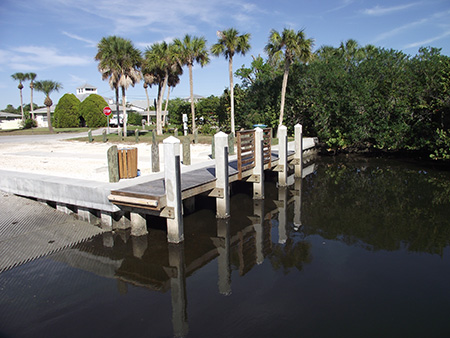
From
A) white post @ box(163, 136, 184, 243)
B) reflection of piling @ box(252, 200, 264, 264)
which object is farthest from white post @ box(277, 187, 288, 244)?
white post @ box(163, 136, 184, 243)

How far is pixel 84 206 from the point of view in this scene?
8953 millimetres

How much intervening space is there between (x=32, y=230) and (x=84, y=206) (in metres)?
1.28

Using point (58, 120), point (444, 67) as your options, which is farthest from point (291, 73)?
point (58, 120)

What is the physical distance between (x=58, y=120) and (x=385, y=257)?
2063 inches

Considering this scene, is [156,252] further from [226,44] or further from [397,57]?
[397,57]

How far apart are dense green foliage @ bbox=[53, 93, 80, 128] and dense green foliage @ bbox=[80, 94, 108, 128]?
0.96 meters

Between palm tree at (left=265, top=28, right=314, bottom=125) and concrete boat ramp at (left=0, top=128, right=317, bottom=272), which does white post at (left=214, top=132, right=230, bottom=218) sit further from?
palm tree at (left=265, top=28, right=314, bottom=125)

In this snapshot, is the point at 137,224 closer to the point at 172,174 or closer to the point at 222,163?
the point at 172,174

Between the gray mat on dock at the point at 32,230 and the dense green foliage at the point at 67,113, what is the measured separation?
4500cm

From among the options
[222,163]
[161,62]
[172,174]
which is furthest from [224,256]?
[161,62]

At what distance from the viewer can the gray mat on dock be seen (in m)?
7.70

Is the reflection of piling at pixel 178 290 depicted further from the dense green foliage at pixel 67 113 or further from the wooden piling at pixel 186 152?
the dense green foliage at pixel 67 113

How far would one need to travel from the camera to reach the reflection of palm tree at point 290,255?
7.55 metres

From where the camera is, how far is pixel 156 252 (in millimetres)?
8078
